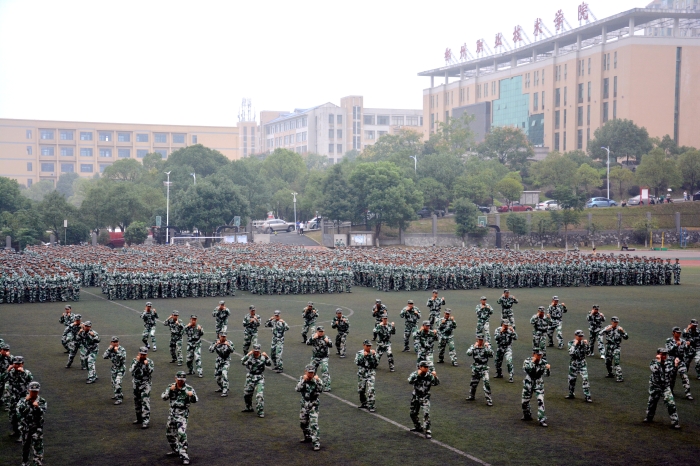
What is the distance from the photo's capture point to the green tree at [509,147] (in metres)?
104

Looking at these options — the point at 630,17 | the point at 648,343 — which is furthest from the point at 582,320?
the point at 630,17

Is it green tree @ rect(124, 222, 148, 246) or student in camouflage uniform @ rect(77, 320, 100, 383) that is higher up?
green tree @ rect(124, 222, 148, 246)

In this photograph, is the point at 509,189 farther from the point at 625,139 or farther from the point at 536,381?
the point at 536,381

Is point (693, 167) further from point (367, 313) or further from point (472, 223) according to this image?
point (367, 313)

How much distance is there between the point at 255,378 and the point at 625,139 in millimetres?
90430

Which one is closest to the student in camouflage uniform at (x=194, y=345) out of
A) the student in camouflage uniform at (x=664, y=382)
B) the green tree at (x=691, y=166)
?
the student in camouflage uniform at (x=664, y=382)

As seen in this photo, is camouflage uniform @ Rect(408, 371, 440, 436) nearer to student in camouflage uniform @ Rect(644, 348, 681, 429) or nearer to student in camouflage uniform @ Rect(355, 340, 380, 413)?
student in camouflage uniform @ Rect(355, 340, 380, 413)

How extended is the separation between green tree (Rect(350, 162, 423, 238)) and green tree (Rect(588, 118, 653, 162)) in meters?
35.7


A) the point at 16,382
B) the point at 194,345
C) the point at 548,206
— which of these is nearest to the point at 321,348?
the point at 194,345

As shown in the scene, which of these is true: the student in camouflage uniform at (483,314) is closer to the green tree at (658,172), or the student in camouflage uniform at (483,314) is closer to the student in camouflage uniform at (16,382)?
the student in camouflage uniform at (16,382)

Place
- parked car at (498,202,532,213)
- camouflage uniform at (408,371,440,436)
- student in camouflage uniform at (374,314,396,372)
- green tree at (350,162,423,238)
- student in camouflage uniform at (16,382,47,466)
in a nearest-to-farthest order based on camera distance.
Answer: student in camouflage uniform at (16,382,47,466), camouflage uniform at (408,371,440,436), student in camouflage uniform at (374,314,396,372), green tree at (350,162,423,238), parked car at (498,202,532,213)

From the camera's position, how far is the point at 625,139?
9462 centimetres

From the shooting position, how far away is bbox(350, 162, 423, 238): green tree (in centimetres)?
7250

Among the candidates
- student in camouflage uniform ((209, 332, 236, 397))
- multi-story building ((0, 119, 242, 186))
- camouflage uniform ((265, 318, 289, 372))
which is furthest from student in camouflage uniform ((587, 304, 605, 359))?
multi-story building ((0, 119, 242, 186))
